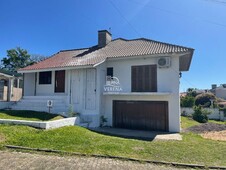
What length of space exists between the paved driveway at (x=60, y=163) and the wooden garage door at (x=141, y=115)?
7241 mm

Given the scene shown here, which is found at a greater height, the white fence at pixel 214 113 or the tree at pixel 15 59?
the tree at pixel 15 59

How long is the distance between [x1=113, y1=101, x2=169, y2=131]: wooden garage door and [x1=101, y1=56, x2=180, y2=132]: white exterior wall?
0.31m

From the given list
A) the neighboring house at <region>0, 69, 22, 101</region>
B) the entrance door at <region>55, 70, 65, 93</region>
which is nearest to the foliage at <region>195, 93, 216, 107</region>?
the entrance door at <region>55, 70, 65, 93</region>

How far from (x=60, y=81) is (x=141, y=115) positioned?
737 centimetres

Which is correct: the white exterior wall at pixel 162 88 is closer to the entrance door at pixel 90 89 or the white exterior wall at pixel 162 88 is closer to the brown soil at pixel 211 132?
the entrance door at pixel 90 89

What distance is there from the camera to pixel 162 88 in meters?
12.8

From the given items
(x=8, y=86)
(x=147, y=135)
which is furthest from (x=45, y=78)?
(x=147, y=135)

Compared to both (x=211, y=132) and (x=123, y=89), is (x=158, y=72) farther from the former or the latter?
(x=211, y=132)

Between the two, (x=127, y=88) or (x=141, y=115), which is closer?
(x=141, y=115)

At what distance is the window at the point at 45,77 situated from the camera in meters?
16.4

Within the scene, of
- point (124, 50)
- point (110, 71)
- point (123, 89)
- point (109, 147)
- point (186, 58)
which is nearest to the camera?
point (109, 147)

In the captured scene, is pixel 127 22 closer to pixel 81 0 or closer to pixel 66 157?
pixel 81 0

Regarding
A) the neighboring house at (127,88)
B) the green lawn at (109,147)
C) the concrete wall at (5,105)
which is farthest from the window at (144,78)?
the concrete wall at (5,105)

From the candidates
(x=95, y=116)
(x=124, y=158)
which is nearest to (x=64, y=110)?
(x=95, y=116)
